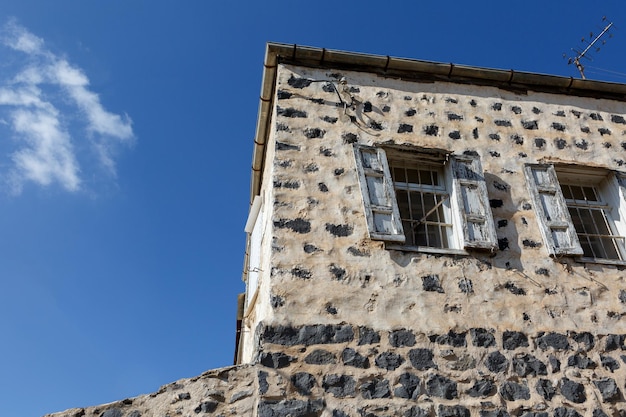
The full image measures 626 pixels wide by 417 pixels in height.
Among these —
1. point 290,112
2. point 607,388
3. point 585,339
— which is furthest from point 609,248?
point 290,112

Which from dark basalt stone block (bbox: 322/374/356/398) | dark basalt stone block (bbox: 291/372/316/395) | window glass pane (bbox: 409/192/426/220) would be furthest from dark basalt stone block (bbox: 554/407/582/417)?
window glass pane (bbox: 409/192/426/220)

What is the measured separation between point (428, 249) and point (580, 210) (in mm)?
2134

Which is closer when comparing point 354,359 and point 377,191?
point 354,359

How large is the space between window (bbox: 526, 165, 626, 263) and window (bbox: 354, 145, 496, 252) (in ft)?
2.08

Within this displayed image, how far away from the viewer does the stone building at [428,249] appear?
13.9 feet

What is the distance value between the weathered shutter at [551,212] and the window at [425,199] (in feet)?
1.83

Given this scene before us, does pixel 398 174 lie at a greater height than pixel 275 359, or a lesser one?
greater

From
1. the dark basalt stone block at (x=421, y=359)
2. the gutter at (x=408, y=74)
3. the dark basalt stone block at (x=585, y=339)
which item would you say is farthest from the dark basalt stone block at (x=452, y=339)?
the gutter at (x=408, y=74)

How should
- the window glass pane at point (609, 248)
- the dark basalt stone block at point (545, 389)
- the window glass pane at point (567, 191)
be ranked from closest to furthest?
the dark basalt stone block at point (545, 389), the window glass pane at point (609, 248), the window glass pane at point (567, 191)

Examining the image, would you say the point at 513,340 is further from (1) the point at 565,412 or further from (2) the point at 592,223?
(2) the point at 592,223

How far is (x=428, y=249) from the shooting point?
499 centimetres

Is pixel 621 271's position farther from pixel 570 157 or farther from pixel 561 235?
pixel 570 157

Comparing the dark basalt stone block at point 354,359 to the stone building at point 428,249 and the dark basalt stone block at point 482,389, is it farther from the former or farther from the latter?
the dark basalt stone block at point 482,389

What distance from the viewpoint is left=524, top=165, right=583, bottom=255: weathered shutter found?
17.2 ft
